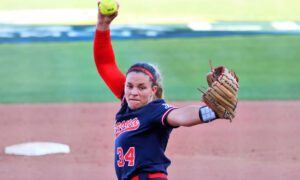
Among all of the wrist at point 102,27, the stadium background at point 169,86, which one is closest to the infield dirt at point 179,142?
the stadium background at point 169,86

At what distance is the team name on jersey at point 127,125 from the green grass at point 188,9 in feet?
52.0

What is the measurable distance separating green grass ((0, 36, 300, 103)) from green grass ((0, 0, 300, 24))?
3528 millimetres

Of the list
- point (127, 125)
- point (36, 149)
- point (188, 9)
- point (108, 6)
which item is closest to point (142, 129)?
point (127, 125)

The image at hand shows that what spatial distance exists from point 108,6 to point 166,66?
1069 cm

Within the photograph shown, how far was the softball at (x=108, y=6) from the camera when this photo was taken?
3846 mm

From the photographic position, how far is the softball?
3.85 meters

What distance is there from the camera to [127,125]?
374cm

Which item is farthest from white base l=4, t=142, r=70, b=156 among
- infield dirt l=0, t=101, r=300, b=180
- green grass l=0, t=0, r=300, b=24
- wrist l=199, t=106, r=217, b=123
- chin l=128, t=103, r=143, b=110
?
green grass l=0, t=0, r=300, b=24

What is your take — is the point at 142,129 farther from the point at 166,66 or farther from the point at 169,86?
the point at 166,66

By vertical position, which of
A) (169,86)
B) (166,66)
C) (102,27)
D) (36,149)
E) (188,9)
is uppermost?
(188,9)

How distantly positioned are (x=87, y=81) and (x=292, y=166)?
22.6 feet

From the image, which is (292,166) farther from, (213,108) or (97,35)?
(213,108)

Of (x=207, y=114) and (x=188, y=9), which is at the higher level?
(x=188, y=9)

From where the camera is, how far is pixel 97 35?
13.5 ft
